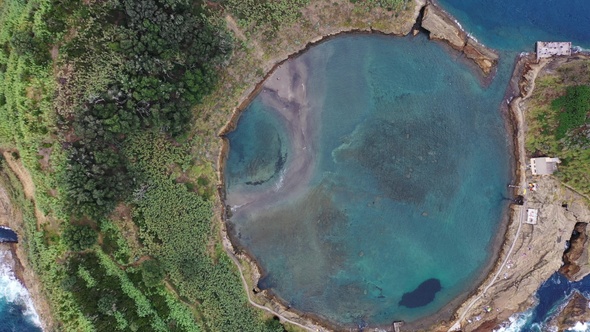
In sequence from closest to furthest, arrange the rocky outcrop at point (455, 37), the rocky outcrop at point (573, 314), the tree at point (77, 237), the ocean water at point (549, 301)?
the tree at point (77, 237) → the rocky outcrop at point (455, 37) → the rocky outcrop at point (573, 314) → the ocean water at point (549, 301)

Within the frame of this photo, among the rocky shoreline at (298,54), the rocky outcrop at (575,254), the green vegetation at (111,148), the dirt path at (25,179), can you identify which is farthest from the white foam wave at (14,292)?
the rocky outcrop at (575,254)

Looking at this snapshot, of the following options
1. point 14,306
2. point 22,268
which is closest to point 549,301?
point 22,268

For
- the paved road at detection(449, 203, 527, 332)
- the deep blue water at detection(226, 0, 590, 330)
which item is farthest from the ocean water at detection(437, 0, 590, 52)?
the paved road at detection(449, 203, 527, 332)

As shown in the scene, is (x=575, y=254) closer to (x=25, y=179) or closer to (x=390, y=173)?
(x=390, y=173)

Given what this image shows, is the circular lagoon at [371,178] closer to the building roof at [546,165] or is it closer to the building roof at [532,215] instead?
the building roof at [532,215]

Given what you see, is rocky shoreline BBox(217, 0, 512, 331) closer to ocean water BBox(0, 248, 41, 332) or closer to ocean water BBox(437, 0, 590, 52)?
ocean water BBox(437, 0, 590, 52)

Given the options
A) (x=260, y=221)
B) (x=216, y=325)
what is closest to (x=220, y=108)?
(x=260, y=221)

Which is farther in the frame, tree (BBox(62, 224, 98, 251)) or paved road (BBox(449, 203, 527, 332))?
paved road (BBox(449, 203, 527, 332))
